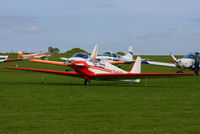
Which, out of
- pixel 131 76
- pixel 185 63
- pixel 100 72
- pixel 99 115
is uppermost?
pixel 185 63

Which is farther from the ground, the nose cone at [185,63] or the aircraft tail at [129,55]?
the aircraft tail at [129,55]

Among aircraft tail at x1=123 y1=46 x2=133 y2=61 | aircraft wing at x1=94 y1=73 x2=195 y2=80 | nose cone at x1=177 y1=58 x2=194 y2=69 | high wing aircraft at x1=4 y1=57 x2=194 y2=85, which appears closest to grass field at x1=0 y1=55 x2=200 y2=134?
aircraft wing at x1=94 y1=73 x2=195 y2=80

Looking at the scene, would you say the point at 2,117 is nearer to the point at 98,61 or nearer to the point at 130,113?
the point at 130,113

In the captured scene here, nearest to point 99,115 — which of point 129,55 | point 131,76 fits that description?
point 131,76

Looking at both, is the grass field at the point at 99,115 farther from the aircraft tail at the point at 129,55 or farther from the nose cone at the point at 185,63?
the aircraft tail at the point at 129,55

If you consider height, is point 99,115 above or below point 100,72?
below

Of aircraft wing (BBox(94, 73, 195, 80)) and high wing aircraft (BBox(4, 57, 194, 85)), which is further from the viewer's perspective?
high wing aircraft (BBox(4, 57, 194, 85))

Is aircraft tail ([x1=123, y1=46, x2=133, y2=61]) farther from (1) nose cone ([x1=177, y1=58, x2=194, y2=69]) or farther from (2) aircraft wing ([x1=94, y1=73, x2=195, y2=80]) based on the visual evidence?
(2) aircraft wing ([x1=94, y1=73, x2=195, y2=80])

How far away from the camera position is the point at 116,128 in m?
7.89

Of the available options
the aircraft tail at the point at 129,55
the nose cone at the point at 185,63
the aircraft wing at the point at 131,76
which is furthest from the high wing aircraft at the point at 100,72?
the aircraft tail at the point at 129,55

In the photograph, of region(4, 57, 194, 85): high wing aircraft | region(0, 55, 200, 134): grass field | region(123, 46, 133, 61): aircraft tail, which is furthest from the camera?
region(123, 46, 133, 61): aircraft tail

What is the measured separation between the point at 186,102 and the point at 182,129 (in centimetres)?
475

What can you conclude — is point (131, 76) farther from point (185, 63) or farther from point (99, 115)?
point (185, 63)

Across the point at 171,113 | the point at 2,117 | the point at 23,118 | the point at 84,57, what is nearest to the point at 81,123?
the point at 23,118
